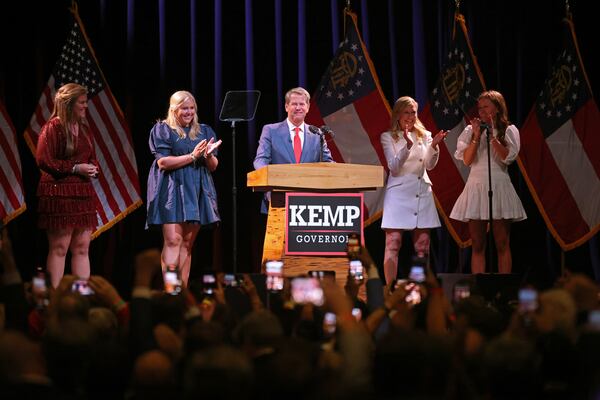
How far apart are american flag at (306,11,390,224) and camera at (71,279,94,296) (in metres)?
4.67

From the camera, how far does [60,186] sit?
610 centimetres

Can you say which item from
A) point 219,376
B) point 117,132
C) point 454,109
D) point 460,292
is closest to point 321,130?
point 454,109

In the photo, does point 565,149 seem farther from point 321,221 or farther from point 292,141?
point 321,221

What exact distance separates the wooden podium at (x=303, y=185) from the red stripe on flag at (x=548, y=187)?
228 cm

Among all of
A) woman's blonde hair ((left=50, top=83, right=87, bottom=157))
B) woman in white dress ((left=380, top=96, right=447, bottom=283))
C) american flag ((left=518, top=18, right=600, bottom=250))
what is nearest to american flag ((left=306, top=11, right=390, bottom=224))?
woman in white dress ((left=380, top=96, right=447, bottom=283))

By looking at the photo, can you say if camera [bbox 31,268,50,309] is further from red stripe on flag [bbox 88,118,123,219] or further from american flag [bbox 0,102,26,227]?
red stripe on flag [bbox 88,118,123,219]

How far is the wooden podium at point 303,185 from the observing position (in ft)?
20.0

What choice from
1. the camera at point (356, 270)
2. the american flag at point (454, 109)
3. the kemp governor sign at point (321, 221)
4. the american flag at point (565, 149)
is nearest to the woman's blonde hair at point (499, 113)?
the american flag at point (454, 109)

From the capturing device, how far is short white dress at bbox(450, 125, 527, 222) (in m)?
6.95

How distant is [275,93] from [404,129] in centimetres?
158

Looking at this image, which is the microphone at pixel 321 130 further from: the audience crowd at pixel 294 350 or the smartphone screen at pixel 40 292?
the smartphone screen at pixel 40 292

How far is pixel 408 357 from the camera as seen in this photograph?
224 centimetres

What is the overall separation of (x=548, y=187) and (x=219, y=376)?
641 cm

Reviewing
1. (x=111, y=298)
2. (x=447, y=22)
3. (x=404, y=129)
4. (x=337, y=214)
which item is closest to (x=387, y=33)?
(x=447, y=22)
